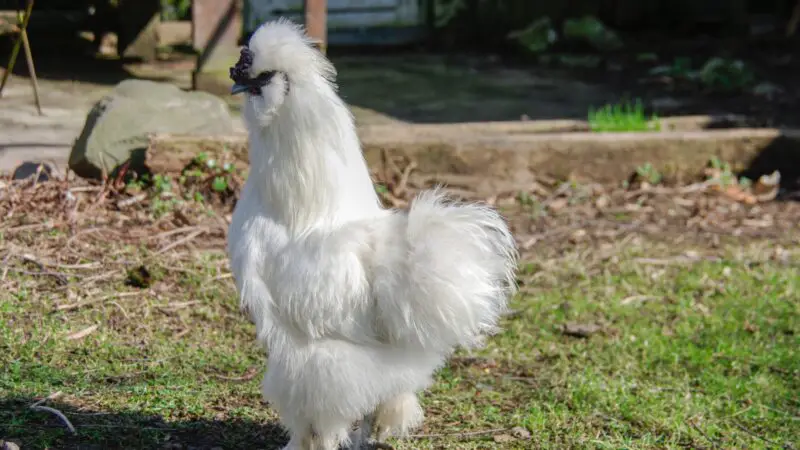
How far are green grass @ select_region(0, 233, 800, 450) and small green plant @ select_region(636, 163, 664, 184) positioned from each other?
132 centimetres

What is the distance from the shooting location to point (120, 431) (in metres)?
3.73

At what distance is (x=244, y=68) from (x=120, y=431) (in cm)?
151

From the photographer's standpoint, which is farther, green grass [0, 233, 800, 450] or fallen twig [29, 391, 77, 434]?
green grass [0, 233, 800, 450]

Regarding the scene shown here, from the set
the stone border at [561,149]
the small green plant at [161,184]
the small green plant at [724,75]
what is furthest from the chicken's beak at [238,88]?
the small green plant at [724,75]

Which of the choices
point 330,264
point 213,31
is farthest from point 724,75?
point 330,264

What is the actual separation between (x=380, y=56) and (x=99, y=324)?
320 inches

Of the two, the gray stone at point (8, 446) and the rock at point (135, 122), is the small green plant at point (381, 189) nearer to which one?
the rock at point (135, 122)

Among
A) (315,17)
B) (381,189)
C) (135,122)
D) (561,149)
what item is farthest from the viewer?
(315,17)

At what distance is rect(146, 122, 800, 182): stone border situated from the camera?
683cm

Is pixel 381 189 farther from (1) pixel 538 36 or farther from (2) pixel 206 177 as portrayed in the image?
(1) pixel 538 36

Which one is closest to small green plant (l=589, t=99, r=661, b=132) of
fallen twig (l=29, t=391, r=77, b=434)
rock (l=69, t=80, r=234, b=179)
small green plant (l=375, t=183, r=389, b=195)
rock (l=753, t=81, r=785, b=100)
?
small green plant (l=375, t=183, r=389, b=195)

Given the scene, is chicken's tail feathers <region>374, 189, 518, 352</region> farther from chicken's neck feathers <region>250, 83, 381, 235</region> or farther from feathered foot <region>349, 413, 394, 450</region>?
feathered foot <region>349, 413, 394, 450</region>

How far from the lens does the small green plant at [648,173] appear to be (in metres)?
7.15

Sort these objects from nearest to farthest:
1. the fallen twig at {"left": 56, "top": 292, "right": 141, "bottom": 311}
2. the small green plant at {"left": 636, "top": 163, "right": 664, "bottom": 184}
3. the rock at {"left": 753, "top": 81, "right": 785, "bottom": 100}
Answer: the fallen twig at {"left": 56, "top": 292, "right": 141, "bottom": 311}
the small green plant at {"left": 636, "top": 163, "right": 664, "bottom": 184}
the rock at {"left": 753, "top": 81, "right": 785, "bottom": 100}
